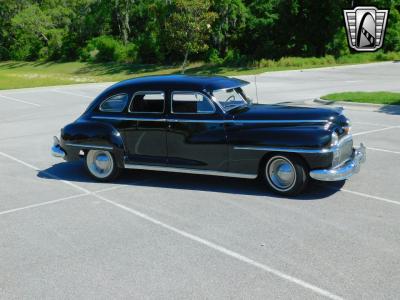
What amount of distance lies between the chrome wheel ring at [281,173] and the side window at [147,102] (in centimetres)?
204

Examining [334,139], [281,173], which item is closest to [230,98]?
[281,173]

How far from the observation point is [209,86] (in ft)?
26.4

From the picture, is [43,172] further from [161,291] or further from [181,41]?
[181,41]

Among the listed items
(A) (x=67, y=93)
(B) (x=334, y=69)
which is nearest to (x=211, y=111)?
(A) (x=67, y=93)

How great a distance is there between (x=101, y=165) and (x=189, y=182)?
5.21 feet

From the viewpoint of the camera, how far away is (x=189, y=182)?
8617mm

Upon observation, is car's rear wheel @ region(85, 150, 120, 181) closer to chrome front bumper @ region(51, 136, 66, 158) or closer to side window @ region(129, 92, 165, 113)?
chrome front bumper @ region(51, 136, 66, 158)

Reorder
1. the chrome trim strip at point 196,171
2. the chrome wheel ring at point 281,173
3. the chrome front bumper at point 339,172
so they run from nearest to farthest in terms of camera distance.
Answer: the chrome front bumper at point 339,172 → the chrome wheel ring at point 281,173 → the chrome trim strip at point 196,171

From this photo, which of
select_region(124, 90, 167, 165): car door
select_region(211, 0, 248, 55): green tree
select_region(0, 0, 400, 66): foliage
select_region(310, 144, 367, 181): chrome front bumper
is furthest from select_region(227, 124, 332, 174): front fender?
select_region(211, 0, 248, 55): green tree

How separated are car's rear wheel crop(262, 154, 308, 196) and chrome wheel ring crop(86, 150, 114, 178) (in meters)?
2.76

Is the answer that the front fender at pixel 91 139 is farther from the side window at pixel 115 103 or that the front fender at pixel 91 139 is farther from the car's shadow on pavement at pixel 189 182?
the car's shadow on pavement at pixel 189 182

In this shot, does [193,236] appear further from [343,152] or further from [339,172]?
[343,152]

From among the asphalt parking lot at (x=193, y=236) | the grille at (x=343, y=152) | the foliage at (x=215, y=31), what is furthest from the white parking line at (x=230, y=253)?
the foliage at (x=215, y=31)

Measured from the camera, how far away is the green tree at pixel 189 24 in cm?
4884
